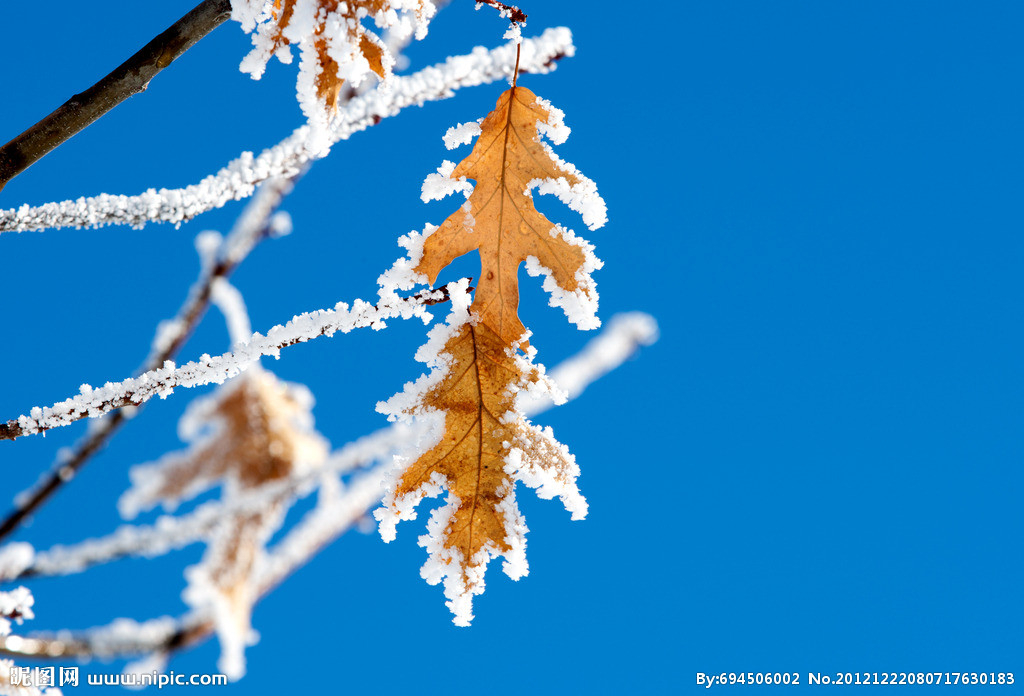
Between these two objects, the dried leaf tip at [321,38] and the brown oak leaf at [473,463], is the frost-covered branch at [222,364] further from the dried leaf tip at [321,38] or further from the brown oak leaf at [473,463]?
the dried leaf tip at [321,38]

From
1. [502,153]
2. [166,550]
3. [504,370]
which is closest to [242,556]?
[166,550]

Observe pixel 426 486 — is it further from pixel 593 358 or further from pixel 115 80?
pixel 593 358

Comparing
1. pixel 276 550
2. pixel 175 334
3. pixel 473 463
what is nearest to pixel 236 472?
pixel 276 550

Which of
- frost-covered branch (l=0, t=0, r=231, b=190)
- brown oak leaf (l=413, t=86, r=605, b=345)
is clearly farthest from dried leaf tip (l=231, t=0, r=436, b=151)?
brown oak leaf (l=413, t=86, r=605, b=345)

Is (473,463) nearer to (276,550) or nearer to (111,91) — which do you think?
(111,91)

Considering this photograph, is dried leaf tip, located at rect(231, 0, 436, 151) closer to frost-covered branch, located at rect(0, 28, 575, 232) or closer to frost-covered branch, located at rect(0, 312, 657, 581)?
frost-covered branch, located at rect(0, 28, 575, 232)

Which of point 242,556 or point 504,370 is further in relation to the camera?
point 242,556

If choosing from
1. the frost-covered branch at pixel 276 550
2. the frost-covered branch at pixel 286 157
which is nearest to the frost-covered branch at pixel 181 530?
the frost-covered branch at pixel 276 550
